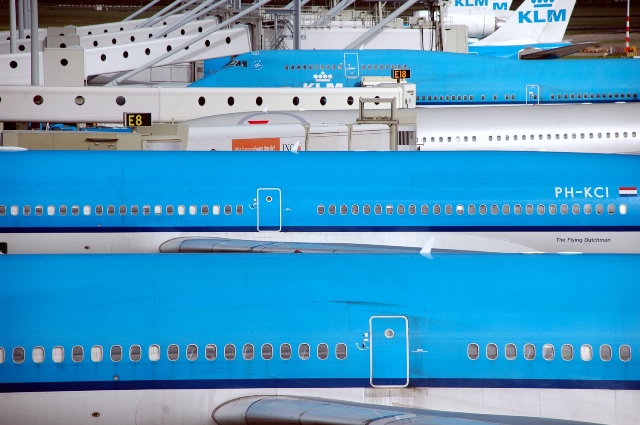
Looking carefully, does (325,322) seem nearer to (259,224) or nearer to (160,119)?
(259,224)

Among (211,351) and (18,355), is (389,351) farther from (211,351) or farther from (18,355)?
(18,355)

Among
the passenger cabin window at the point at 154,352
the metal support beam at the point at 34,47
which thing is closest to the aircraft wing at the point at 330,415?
the passenger cabin window at the point at 154,352

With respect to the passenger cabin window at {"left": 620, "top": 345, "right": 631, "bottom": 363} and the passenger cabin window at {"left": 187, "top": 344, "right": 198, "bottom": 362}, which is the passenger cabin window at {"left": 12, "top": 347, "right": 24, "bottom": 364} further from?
the passenger cabin window at {"left": 620, "top": 345, "right": 631, "bottom": 363}

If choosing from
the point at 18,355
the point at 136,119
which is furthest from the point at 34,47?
the point at 18,355

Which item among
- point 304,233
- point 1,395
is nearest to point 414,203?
point 304,233

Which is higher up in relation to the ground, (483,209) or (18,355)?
(483,209)

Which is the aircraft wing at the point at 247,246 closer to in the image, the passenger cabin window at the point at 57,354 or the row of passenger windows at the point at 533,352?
the row of passenger windows at the point at 533,352
